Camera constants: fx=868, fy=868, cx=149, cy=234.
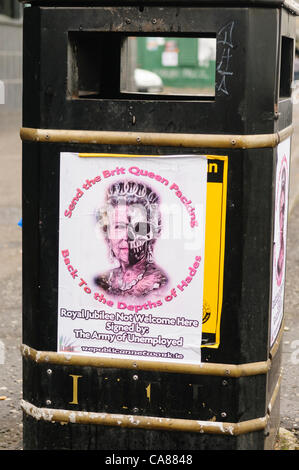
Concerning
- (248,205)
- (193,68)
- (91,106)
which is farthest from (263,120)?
(193,68)

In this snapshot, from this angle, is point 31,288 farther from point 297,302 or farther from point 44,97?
point 297,302

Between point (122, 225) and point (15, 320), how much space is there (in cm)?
289

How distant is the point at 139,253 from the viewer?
A: 3035 millimetres

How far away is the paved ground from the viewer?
409 cm

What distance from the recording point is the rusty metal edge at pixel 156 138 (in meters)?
2.90

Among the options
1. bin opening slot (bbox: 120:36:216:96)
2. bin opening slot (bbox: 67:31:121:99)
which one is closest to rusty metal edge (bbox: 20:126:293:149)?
bin opening slot (bbox: 67:31:121:99)

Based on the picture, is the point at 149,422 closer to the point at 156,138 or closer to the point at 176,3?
the point at 156,138

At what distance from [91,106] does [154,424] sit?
1136 millimetres

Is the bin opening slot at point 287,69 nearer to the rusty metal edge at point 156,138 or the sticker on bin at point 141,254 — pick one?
the rusty metal edge at point 156,138

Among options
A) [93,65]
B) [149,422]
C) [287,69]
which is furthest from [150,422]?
[287,69]

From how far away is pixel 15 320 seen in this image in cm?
575

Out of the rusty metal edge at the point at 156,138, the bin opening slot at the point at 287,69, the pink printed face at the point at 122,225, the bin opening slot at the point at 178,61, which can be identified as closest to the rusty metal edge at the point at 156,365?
the pink printed face at the point at 122,225

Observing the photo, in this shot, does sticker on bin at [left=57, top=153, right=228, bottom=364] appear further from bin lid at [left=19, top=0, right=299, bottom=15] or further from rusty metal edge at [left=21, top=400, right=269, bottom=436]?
bin lid at [left=19, top=0, right=299, bottom=15]

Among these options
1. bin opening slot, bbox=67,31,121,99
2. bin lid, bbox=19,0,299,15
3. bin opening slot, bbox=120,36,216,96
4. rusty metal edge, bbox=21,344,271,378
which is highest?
bin opening slot, bbox=120,36,216,96
